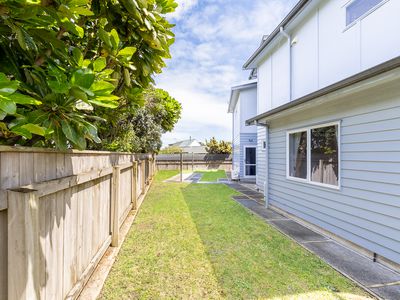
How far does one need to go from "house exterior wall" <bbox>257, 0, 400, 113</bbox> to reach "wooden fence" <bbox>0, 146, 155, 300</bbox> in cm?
542

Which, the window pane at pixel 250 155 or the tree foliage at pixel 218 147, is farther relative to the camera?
the tree foliage at pixel 218 147

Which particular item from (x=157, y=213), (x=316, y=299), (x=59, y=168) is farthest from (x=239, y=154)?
(x=59, y=168)

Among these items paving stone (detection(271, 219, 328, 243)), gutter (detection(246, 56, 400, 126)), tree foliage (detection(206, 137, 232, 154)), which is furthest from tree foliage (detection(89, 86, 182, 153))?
tree foliage (detection(206, 137, 232, 154))

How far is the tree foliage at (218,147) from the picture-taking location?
25.4m

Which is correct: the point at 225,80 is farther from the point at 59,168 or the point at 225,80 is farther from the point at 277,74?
the point at 59,168

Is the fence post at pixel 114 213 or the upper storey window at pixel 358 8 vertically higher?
the upper storey window at pixel 358 8

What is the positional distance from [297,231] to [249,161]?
994cm

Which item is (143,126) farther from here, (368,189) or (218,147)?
(218,147)

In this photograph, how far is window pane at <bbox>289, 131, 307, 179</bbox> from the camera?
6.07m

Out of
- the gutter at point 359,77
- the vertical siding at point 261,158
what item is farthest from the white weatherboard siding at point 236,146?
the gutter at point 359,77

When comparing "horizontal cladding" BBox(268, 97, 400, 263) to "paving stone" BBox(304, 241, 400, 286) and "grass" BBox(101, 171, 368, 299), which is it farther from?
"grass" BBox(101, 171, 368, 299)

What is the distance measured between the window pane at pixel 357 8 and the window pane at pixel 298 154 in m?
2.71

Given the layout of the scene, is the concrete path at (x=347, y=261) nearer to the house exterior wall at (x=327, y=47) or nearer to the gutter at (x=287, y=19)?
the house exterior wall at (x=327, y=47)

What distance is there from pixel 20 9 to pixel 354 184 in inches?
202
